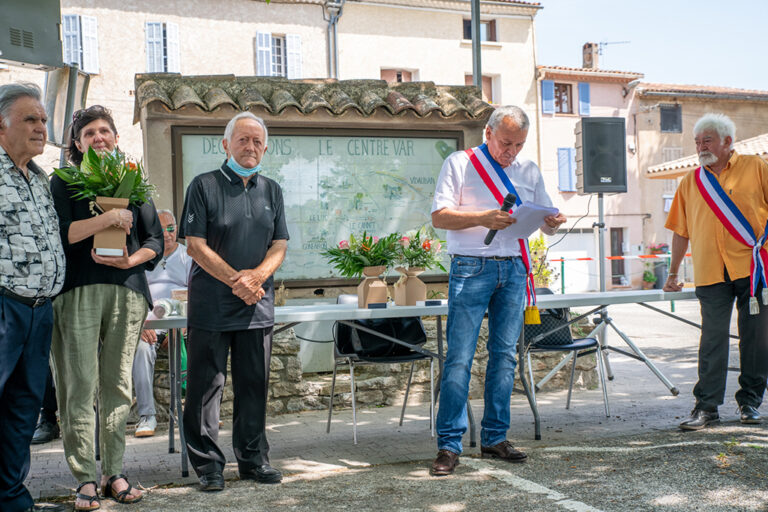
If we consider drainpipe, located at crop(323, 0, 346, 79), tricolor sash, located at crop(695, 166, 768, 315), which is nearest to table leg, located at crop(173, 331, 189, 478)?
tricolor sash, located at crop(695, 166, 768, 315)

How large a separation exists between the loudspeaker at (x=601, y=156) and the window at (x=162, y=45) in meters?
14.7

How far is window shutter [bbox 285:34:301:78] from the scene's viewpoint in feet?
71.3

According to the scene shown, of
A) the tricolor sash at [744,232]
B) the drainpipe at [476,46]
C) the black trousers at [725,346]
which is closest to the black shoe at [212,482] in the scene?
the black trousers at [725,346]

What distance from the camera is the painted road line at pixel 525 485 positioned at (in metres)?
3.48

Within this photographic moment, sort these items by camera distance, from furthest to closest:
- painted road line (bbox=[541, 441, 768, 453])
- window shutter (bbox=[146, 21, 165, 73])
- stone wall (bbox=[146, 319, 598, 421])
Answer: window shutter (bbox=[146, 21, 165, 73]) → stone wall (bbox=[146, 319, 598, 421]) → painted road line (bbox=[541, 441, 768, 453])

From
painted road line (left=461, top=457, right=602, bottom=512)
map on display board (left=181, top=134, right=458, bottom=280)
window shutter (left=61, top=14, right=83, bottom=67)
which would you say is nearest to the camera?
painted road line (left=461, top=457, right=602, bottom=512)

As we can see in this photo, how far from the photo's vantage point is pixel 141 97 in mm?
6465

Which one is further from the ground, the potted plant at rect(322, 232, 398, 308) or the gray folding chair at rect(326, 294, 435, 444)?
the potted plant at rect(322, 232, 398, 308)

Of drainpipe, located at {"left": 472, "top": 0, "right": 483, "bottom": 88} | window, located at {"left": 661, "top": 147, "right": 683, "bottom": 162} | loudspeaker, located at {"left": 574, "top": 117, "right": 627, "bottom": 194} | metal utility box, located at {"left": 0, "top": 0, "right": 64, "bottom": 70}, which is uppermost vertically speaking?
window, located at {"left": 661, "top": 147, "right": 683, "bottom": 162}

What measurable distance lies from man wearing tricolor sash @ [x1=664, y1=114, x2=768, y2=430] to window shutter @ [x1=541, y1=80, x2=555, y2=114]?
75.7ft

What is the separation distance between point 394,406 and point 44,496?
3.19 meters

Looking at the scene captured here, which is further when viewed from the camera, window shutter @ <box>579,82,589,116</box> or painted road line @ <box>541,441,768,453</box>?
window shutter @ <box>579,82,589,116</box>

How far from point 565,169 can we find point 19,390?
2614cm

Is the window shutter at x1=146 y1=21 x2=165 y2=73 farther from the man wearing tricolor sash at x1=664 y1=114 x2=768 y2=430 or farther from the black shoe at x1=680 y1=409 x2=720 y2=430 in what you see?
the black shoe at x1=680 y1=409 x2=720 y2=430
